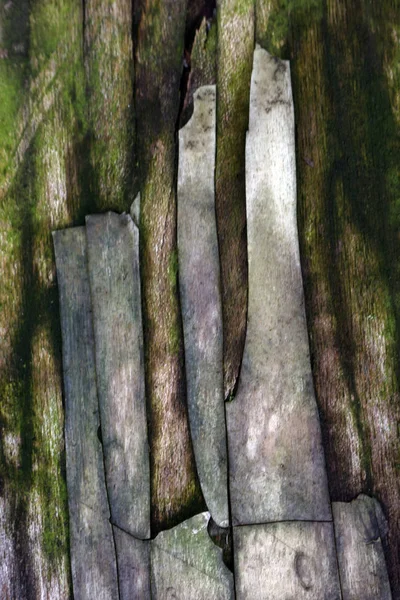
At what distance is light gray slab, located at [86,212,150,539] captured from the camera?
984mm

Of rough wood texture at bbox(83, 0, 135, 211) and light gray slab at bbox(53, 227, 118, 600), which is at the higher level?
rough wood texture at bbox(83, 0, 135, 211)

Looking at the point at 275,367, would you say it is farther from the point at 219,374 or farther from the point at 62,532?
the point at 62,532

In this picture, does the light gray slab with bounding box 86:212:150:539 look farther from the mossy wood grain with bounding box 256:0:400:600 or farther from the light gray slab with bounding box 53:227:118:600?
the mossy wood grain with bounding box 256:0:400:600

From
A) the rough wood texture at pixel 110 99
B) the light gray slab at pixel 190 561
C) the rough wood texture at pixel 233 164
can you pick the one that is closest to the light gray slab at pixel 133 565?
the light gray slab at pixel 190 561

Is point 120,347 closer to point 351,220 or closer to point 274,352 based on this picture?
point 274,352

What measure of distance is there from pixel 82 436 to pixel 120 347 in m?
0.19

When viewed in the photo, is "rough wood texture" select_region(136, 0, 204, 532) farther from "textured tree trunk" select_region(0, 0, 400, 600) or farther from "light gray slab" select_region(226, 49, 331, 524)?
"light gray slab" select_region(226, 49, 331, 524)

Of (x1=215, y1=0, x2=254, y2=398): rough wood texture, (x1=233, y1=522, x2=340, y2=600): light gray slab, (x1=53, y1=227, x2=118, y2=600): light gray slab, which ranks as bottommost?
(x1=233, y1=522, x2=340, y2=600): light gray slab

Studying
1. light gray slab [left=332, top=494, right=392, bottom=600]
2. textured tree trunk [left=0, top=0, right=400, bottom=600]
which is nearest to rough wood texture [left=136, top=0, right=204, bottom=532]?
textured tree trunk [left=0, top=0, right=400, bottom=600]

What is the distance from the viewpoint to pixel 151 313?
99 centimetres

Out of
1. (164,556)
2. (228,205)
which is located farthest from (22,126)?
(164,556)

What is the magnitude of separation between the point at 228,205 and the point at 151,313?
10.1 inches

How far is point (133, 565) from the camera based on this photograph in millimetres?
982

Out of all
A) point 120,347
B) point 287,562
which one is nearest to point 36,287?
point 120,347
